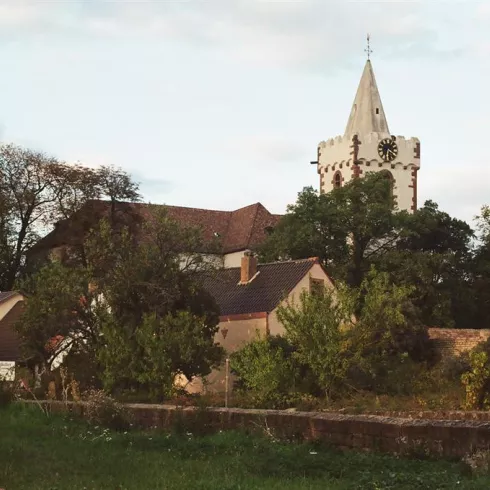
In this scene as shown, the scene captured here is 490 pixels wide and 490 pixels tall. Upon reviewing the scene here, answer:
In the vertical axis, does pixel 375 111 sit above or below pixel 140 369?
above

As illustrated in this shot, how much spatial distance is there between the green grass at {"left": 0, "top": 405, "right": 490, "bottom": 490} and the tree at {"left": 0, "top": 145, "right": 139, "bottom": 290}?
122 feet

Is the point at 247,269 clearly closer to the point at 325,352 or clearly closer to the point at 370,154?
the point at 325,352

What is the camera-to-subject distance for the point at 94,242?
97.0 ft

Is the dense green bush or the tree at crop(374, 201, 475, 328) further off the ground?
the tree at crop(374, 201, 475, 328)

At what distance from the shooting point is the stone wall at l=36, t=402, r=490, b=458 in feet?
36.7

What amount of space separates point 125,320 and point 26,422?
32.9 feet

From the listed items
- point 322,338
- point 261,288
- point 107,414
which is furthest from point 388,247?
point 107,414

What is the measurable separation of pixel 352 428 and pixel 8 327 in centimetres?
3364

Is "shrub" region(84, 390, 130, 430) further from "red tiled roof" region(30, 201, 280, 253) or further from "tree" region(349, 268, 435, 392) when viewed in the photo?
"red tiled roof" region(30, 201, 280, 253)

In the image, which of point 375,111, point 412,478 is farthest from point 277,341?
point 375,111

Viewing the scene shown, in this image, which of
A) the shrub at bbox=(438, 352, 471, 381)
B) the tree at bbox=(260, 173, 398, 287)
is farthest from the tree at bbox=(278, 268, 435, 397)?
the tree at bbox=(260, 173, 398, 287)

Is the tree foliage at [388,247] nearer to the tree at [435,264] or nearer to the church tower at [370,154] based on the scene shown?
the tree at [435,264]

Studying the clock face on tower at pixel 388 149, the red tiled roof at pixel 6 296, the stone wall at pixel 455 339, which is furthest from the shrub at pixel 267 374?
the clock face on tower at pixel 388 149

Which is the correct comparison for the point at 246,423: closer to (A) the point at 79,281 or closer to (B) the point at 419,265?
(A) the point at 79,281
